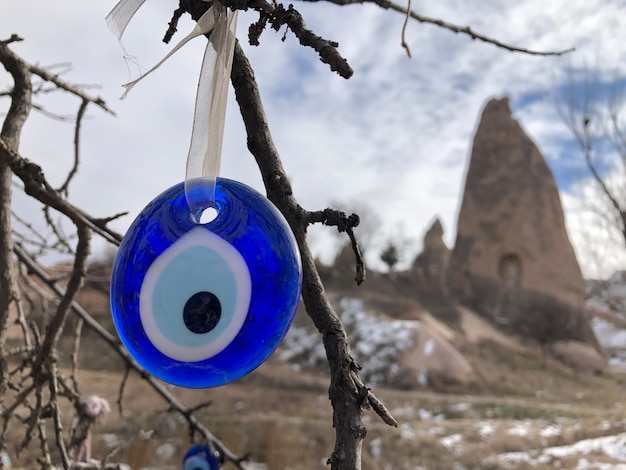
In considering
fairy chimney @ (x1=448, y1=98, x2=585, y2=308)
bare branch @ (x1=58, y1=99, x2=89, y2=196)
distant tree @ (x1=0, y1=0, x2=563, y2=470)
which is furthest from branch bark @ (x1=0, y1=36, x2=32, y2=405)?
fairy chimney @ (x1=448, y1=98, x2=585, y2=308)

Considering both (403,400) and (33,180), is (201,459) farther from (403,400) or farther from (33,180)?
(403,400)

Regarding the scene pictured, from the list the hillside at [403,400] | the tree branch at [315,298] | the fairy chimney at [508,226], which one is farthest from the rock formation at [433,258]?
the tree branch at [315,298]

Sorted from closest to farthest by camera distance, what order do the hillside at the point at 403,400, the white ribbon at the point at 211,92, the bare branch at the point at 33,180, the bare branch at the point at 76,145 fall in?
the white ribbon at the point at 211,92 < the bare branch at the point at 33,180 < the bare branch at the point at 76,145 < the hillside at the point at 403,400

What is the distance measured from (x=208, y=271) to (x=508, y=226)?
1782cm

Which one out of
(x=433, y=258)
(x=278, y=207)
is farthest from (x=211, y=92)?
(x=433, y=258)

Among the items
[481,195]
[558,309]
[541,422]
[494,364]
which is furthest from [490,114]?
[541,422]

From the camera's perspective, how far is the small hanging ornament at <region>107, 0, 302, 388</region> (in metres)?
0.53

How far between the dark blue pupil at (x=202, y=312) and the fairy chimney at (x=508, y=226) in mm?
16920

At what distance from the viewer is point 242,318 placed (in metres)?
0.54

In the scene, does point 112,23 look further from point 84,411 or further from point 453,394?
point 453,394

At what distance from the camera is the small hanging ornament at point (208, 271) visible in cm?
53

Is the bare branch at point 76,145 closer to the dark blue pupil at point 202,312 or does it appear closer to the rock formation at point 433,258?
the dark blue pupil at point 202,312

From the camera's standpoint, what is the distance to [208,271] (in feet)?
1.74

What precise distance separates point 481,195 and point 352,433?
1823 cm
